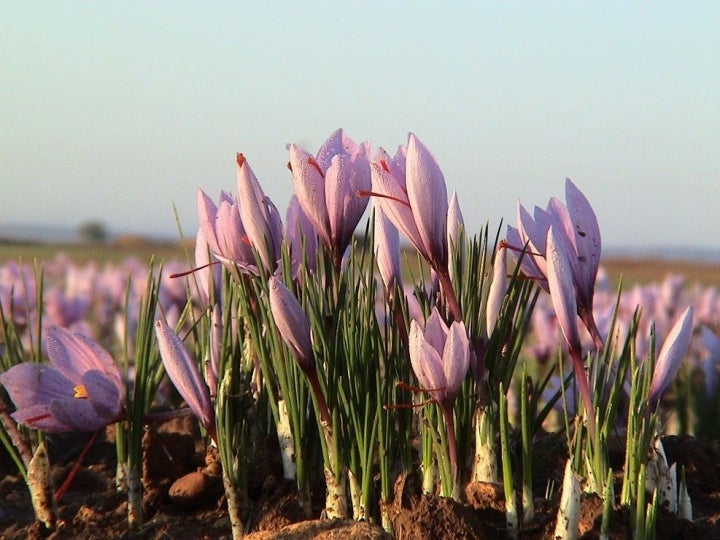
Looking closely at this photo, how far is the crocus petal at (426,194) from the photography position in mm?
1403

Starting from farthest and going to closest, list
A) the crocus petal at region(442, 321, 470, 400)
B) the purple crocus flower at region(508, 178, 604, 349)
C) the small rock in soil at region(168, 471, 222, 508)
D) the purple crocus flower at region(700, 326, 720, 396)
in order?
the purple crocus flower at region(700, 326, 720, 396), the small rock in soil at region(168, 471, 222, 508), the purple crocus flower at region(508, 178, 604, 349), the crocus petal at region(442, 321, 470, 400)

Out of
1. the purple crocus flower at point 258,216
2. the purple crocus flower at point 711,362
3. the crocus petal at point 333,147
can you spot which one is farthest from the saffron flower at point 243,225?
the purple crocus flower at point 711,362

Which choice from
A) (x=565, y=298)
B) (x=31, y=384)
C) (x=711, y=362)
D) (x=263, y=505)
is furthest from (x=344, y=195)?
(x=711, y=362)

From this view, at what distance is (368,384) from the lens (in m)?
1.52

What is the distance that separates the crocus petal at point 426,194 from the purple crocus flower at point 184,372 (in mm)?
431

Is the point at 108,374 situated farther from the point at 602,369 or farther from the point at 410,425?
the point at 602,369

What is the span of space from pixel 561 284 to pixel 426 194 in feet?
0.74

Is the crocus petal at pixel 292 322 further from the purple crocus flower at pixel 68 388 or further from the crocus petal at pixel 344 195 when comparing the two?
the purple crocus flower at pixel 68 388

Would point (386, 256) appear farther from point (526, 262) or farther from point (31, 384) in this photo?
point (31, 384)

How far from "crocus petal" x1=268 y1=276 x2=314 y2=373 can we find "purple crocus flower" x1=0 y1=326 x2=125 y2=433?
14.8 inches

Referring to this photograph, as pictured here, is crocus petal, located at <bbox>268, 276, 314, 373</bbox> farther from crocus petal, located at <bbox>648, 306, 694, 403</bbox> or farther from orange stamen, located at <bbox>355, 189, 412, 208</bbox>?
crocus petal, located at <bbox>648, 306, 694, 403</bbox>

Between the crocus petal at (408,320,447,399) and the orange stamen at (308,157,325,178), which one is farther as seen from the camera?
the orange stamen at (308,157,325,178)

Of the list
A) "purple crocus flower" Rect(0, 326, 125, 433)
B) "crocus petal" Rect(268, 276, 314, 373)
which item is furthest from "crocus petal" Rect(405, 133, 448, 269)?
"purple crocus flower" Rect(0, 326, 125, 433)

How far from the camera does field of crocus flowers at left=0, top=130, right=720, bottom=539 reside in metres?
1.42
